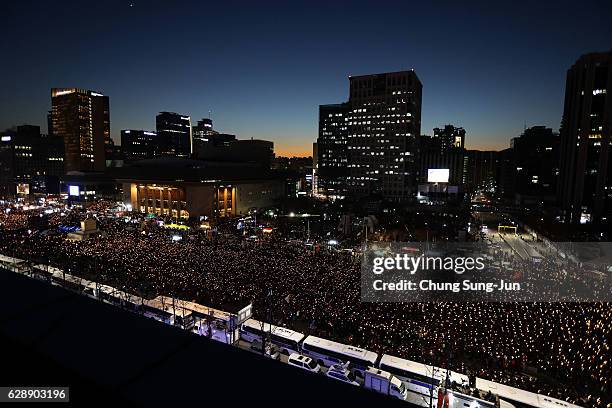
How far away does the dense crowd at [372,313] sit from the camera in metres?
12.7

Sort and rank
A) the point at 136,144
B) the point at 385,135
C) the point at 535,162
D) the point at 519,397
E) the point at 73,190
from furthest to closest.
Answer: the point at 136,144, the point at 535,162, the point at 385,135, the point at 73,190, the point at 519,397

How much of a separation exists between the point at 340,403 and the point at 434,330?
1534 centimetres

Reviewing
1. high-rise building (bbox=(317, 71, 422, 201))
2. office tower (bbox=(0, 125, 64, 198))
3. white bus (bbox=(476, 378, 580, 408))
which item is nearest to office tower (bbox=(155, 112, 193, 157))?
office tower (bbox=(0, 125, 64, 198))

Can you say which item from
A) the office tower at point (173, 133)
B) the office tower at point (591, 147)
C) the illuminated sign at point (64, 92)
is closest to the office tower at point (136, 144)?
the office tower at point (173, 133)

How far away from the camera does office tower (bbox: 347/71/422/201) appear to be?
306 feet

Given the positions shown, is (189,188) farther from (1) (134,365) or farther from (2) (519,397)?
(1) (134,365)

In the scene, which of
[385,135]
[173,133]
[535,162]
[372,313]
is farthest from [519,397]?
[173,133]

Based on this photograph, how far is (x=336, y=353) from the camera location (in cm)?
1312

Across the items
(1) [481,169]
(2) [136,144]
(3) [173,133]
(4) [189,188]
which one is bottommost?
(4) [189,188]

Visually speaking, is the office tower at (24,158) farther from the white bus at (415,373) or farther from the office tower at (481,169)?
the office tower at (481,169)

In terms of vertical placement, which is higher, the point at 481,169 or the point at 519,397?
the point at 481,169

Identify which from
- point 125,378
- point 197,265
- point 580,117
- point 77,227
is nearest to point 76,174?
point 77,227

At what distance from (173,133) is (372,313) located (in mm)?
190886

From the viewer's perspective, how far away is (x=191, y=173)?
2393 inches
